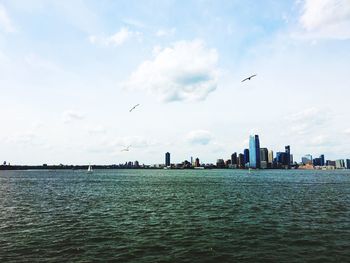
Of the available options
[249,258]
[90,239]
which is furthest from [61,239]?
[249,258]

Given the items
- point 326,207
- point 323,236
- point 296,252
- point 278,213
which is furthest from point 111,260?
point 326,207

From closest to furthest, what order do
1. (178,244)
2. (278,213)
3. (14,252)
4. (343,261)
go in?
(343,261), (14,252), (178,244), (278,213)

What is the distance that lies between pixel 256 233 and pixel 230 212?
52.2 feet

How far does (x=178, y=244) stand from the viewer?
32.1 m

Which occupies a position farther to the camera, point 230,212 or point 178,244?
point 230,212

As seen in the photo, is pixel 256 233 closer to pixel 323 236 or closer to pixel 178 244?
pixel 323 236

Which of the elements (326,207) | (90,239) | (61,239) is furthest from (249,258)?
(326,207)

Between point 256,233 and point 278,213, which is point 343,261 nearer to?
point 256,233

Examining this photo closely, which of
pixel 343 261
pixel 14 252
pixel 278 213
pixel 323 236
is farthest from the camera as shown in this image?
pixel 278 213

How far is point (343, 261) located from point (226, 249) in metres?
9.75

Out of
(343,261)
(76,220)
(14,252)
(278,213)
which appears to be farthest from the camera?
(278,213)

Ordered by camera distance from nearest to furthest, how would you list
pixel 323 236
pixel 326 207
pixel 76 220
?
1. pixel 323 236
2. pixel 76 220
3. pixel 326 207

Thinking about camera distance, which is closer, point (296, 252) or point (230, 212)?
point (296, 252)

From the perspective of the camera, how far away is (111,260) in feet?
88.2
